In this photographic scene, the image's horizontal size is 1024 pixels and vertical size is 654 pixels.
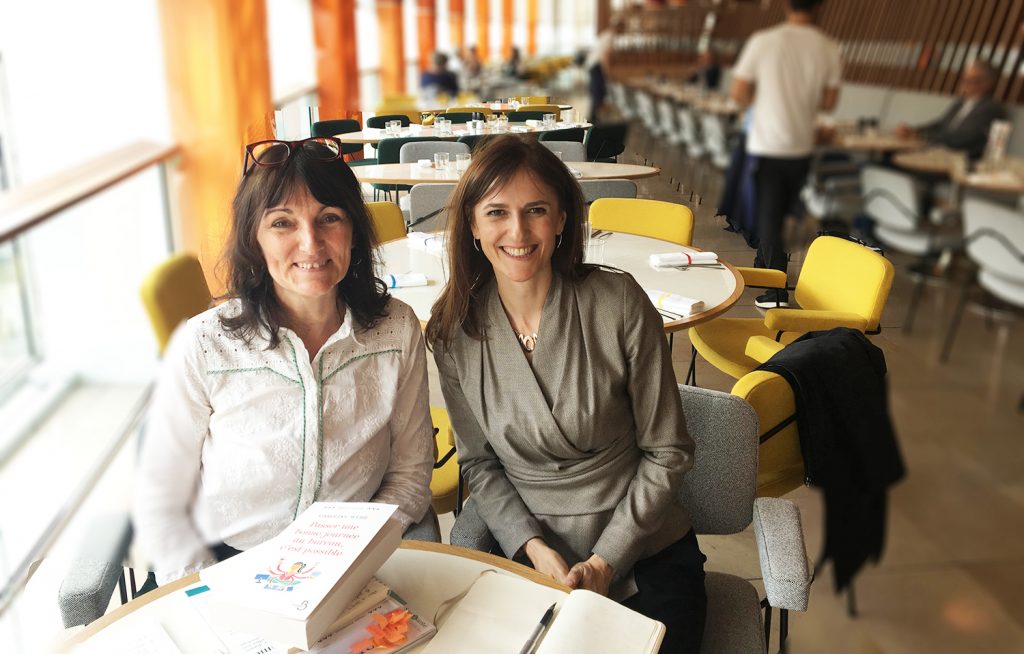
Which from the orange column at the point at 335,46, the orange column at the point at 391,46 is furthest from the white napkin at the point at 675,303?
the orange column at the point at 391,46

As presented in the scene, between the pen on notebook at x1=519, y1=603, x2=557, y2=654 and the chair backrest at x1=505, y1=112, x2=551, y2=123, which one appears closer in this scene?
the pen on notebook at x1=519, y1=603, x2=557, y2=654

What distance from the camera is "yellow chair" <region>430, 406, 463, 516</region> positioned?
5.41 ft

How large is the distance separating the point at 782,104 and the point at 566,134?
71 cm

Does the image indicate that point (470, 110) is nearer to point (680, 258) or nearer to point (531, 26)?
point (680, 258)

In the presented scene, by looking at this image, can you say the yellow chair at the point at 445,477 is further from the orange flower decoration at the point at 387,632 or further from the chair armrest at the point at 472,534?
the orange flower decoration at the point at 387,632

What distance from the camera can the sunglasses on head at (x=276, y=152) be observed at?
3.83 feet

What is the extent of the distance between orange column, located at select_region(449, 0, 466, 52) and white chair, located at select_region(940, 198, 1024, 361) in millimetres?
15522

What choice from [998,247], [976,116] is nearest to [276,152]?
[998,247]

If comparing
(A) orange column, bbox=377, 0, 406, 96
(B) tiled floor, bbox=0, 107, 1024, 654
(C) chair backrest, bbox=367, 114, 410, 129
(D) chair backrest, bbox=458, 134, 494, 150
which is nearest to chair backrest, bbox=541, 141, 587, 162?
(D) chair backrest, bbox=458, 134, 494, 150

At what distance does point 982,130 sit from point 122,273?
5.27m

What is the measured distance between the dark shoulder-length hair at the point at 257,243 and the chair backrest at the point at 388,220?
23 cm

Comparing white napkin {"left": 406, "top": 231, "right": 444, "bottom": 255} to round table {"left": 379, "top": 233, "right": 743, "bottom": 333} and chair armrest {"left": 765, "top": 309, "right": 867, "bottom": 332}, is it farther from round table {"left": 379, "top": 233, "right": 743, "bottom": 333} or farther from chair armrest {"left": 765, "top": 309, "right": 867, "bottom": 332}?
chair armrest {"left": 765, "top": 309, "right": 867, "bottom": 332}

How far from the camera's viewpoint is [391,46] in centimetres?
1104

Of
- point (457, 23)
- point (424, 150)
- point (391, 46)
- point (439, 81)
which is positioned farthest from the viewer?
point (457, 23)
